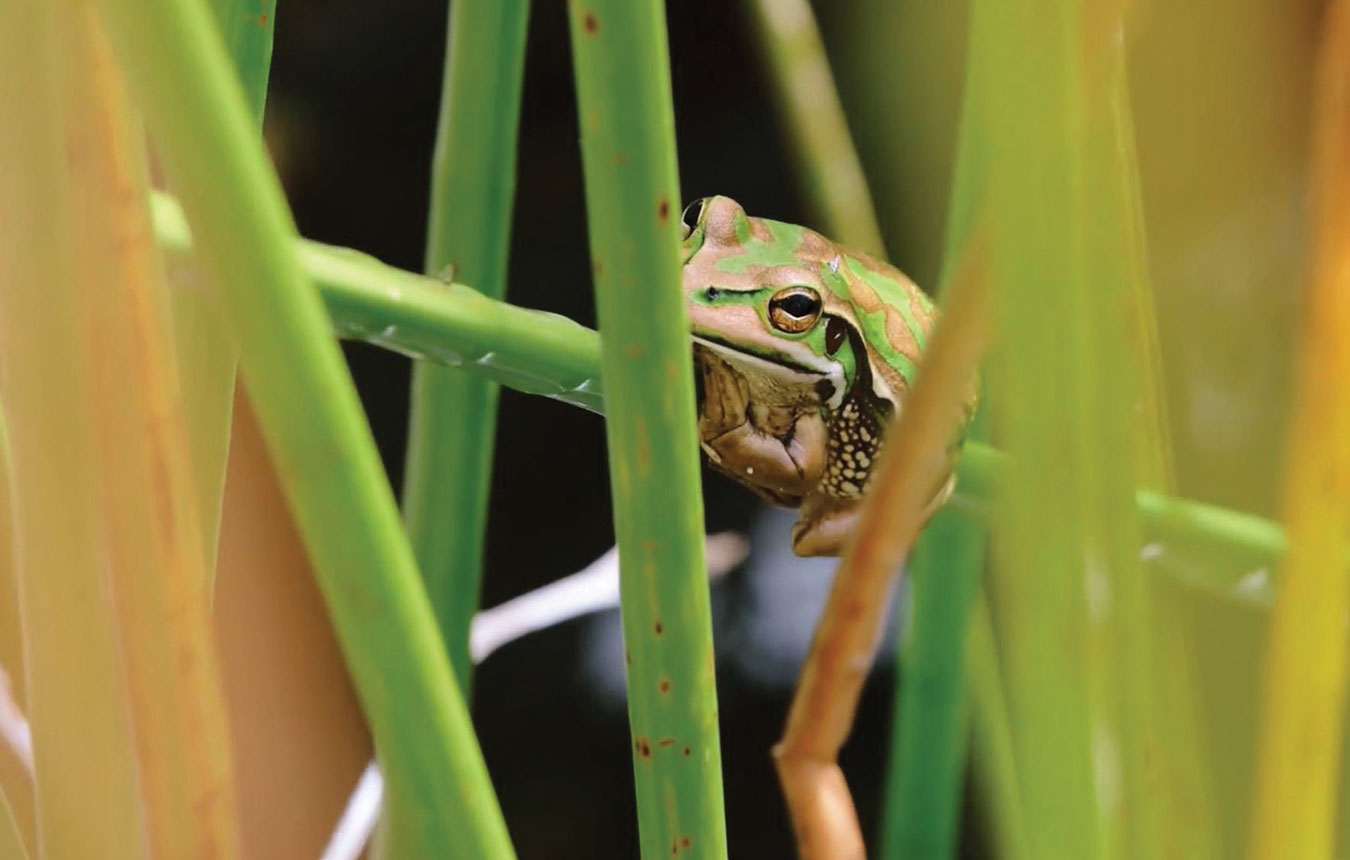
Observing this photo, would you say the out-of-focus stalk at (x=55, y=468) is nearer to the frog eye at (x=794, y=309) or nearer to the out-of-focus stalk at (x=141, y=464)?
the out-of-focus stalk at (x=141, y=464)

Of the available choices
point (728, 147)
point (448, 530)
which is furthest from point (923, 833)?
point (728, 147)

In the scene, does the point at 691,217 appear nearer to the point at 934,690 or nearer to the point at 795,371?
the point at 795,371

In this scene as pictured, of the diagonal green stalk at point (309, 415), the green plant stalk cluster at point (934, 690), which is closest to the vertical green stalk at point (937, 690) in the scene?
the green plant stalk cluster at point (934, 690)

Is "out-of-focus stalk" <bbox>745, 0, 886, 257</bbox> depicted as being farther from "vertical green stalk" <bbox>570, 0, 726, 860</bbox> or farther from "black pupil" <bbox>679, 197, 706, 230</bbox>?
"vertical green stalk" <bbox>570, 0, 726, 860</bbox>

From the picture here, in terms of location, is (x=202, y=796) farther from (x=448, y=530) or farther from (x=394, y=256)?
(x=394, y=256)

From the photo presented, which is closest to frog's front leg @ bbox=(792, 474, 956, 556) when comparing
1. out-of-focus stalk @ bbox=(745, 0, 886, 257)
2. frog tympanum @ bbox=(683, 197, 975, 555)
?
frog tympanum @ bbox=(683, 197, 975, 555)
